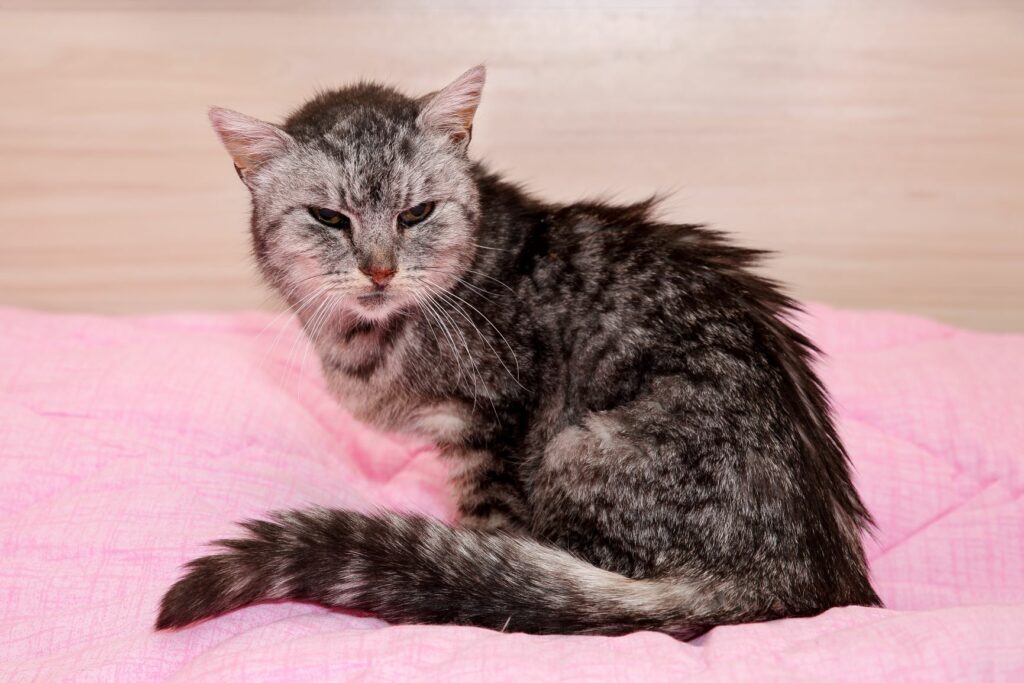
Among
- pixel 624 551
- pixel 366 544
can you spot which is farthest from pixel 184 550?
pixel 624 551

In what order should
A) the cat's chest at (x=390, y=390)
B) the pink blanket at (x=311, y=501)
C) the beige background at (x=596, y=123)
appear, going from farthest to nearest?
the beige background at (x=596, y=123) → the cat's chest at (x=390, y=390) → the pink blanket at (x=311, y=501)

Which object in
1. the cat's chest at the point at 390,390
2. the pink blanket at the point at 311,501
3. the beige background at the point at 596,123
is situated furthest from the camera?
the beige background at the point at 596,123

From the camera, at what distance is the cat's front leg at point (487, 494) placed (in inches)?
77.5

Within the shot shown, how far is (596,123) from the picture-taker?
10.6ft

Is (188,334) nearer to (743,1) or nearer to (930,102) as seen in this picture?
(743,1)

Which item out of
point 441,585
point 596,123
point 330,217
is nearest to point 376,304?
point 330,217

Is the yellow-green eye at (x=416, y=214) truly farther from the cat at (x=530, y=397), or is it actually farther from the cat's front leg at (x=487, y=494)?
the cat's front leg at (x=487, y=494)

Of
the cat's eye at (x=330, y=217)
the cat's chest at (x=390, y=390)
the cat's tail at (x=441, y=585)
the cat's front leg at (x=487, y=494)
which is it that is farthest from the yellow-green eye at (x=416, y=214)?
the cat's tail at (x=441, y=585)

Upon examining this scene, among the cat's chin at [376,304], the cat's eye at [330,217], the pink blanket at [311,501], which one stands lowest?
the pink blanket at [311,501]

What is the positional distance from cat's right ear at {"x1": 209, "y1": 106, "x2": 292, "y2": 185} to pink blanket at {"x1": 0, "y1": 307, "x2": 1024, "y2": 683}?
2.22 ft

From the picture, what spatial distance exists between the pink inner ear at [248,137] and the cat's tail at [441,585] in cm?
78

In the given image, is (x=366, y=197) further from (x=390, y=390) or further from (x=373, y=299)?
(x=390, y=390)

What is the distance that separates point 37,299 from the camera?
10.8 ft

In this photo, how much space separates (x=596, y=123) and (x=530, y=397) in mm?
1534
